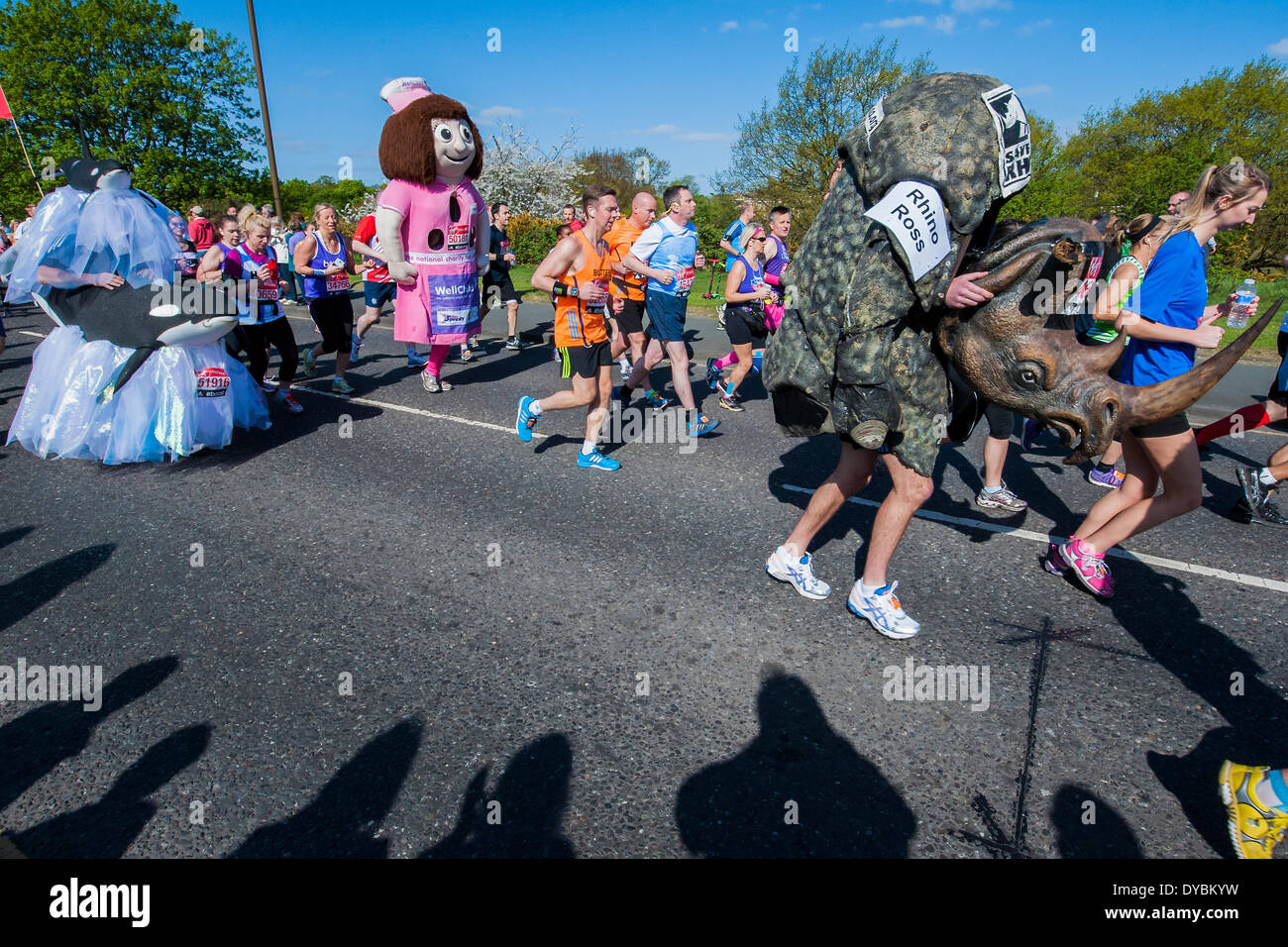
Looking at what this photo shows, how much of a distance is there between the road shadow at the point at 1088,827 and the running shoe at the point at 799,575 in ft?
4.53

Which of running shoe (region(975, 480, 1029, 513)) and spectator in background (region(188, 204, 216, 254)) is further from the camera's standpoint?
spectator in background (region(188, 204, 216, 254))

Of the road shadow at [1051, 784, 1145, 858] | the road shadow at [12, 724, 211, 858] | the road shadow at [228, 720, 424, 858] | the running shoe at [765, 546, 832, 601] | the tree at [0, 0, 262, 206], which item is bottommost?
the road shadow at [1051, 784, 1145, 858]

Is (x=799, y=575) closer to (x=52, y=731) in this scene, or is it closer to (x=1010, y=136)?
(x=1010, y=136)

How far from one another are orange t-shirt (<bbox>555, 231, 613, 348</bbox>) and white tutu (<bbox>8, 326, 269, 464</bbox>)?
8.85 feet

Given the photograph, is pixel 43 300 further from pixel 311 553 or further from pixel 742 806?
pixel 742 806

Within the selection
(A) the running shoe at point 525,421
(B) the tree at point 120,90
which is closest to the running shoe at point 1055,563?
(A) the running shoe at point 525,421

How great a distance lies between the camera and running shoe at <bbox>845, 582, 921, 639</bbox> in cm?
319

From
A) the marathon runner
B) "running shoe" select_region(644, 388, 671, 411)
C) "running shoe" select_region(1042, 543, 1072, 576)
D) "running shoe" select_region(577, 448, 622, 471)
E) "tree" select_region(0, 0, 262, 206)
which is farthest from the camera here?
"tree" select_region(0, 0, 262, 206)

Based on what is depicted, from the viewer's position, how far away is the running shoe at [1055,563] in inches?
149

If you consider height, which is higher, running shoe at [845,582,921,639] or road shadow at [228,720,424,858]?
running shoe at [845,582,921,639]

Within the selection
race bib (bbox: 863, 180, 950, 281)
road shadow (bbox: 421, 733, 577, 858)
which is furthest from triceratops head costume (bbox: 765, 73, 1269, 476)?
road shadow (bbox: 421, 733, 577, 858)

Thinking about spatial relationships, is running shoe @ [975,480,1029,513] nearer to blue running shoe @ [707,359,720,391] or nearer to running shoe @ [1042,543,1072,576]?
running shoe @ [1042,543,1072,576]

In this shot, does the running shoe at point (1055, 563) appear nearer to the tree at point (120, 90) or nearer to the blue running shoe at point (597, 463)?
the blue running shoe at point (597, 463)
